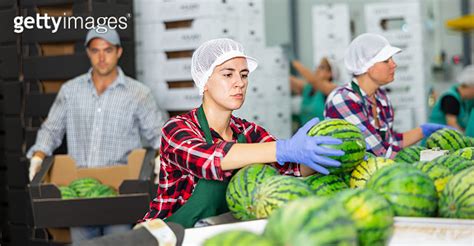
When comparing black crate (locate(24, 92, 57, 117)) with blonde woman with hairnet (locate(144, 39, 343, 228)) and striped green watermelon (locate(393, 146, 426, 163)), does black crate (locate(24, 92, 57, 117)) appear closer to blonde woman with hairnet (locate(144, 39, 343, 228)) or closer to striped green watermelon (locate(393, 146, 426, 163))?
blonde woman with hairnet (locate(144, 39, 343, 228))

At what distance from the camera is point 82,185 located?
4.48m

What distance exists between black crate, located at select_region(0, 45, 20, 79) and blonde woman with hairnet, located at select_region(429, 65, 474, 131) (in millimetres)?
3741

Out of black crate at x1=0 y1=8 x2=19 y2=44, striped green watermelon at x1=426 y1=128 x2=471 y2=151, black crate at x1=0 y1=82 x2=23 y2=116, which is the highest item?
black crate at x1=0 y1=8 x2=19 y2=44

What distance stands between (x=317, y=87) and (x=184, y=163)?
216 inches

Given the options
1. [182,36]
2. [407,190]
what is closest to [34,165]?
[182,36]

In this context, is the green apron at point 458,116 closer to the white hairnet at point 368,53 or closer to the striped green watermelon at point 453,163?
the white hairnet at point 368,53

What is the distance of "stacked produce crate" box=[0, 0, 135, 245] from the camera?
16.3 ft

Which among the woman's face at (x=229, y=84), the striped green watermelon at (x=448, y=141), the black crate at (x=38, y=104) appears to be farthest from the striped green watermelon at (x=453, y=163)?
the black crate at (x=38, y=104)

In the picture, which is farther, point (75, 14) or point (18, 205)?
point (18, 205)

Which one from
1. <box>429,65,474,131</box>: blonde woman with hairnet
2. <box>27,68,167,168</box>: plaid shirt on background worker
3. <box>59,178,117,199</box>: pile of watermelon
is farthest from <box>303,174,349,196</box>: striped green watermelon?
<box>429,65,474,131</box>: blonde woman with hairnet

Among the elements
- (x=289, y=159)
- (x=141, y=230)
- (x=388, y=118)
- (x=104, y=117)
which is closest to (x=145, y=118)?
(x=104, y=117)

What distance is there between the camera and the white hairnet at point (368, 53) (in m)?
4.42

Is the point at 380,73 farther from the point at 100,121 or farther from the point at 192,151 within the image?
the point at 192,151

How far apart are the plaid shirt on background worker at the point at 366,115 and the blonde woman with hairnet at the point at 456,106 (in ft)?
7.06
